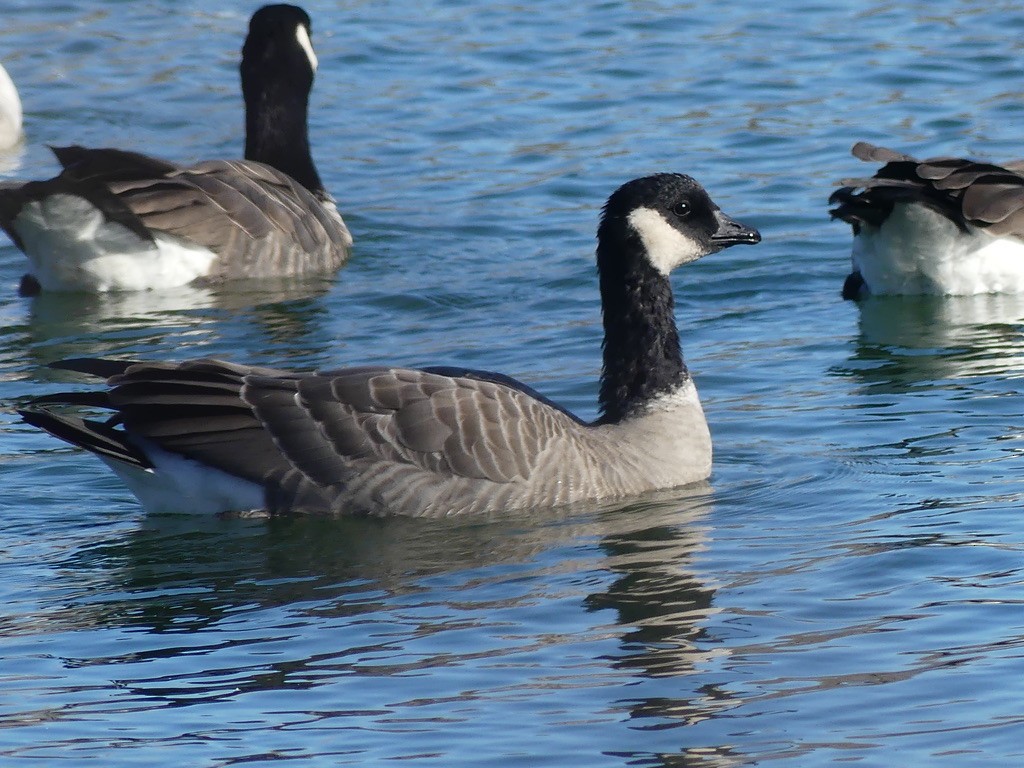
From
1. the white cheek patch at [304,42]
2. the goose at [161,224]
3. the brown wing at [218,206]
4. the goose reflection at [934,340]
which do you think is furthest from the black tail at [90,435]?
the white cheek patch at [304,42]

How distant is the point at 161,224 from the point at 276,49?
93.7 inches

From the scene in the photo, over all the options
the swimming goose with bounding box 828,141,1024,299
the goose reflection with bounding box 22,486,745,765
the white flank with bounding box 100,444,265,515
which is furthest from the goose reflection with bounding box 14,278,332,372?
the swimming goose with bounding box 828,141,1024,299

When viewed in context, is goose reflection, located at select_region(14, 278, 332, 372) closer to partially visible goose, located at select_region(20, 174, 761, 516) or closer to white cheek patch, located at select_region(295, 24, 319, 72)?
white cheek patch, located at select_region(295, 24, 319, 72)

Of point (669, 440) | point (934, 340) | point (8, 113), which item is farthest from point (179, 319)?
point (8, 113)

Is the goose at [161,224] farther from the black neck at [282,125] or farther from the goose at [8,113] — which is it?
the goose at [8,113]

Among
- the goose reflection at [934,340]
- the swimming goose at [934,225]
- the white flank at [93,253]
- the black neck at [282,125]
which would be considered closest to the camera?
the goose reflection at [934,340]

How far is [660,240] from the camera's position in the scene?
29.8 feet

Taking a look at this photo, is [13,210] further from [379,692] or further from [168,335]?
[379,692]

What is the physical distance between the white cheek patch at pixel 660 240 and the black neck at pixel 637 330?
0.15ft

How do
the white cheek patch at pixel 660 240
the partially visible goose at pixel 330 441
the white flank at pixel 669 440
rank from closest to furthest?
the partially visible goose at pixel 330 441, the white flank at pixel 669 440, the white cheek patch at pixel 660 240

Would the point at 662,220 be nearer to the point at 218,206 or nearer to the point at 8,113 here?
the point at 218,206

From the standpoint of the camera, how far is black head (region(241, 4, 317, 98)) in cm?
1477

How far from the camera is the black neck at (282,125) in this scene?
580 inches

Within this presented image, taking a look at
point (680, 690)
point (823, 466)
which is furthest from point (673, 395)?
point (680, 690)
